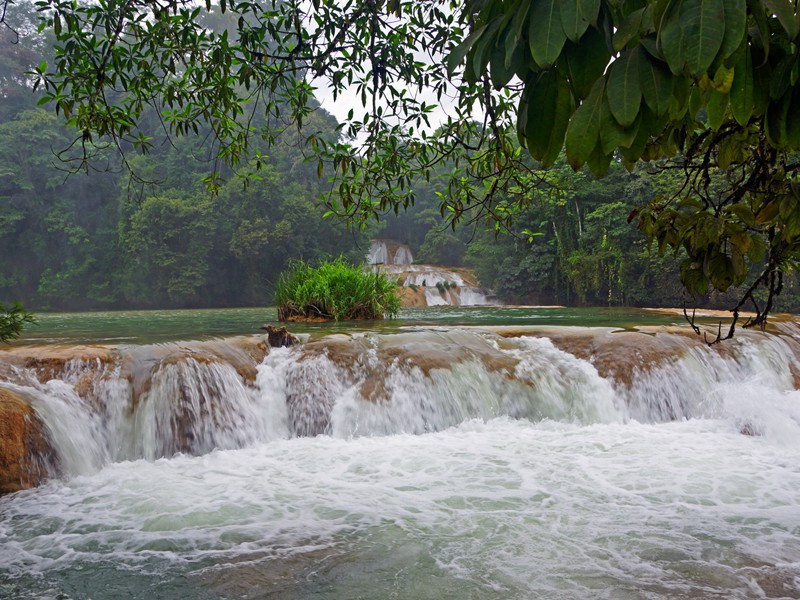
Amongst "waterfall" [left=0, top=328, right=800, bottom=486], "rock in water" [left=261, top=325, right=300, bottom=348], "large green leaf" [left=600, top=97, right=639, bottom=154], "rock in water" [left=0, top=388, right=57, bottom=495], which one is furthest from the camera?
"rock in water" [left=261, top=325, right=300, bottom=348]

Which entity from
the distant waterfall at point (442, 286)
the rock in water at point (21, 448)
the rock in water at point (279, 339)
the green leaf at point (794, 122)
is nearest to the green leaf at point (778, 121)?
the green leaf at point (794, 122)

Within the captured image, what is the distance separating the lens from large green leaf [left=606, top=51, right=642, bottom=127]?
0.73 meters

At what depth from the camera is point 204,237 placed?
28.1 metres

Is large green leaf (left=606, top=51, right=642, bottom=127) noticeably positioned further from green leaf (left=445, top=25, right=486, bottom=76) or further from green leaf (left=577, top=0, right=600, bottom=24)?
green leaf (left=445, top=25, right=486, bottom=76)

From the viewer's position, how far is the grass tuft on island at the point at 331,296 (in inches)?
462

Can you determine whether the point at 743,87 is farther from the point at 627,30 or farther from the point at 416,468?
the point at 416,468

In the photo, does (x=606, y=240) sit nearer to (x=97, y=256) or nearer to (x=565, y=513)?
(x=565, y=513)

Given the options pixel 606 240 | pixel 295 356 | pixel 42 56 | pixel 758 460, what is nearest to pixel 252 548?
pixel 295 356

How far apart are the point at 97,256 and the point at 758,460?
103 ft

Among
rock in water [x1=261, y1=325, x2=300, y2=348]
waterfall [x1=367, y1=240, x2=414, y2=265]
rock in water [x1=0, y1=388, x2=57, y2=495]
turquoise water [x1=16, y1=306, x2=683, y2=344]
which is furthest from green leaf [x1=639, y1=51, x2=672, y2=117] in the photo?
waterfall [x1=367, y1=240, x2=414, y2=265]

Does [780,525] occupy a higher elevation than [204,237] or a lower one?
lower

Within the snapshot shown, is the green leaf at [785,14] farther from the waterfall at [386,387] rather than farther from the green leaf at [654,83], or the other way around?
the waterfall at [386,387]

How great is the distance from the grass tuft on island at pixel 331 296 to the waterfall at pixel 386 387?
4.02 m

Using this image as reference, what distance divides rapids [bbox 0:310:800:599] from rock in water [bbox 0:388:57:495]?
0.15 meters
